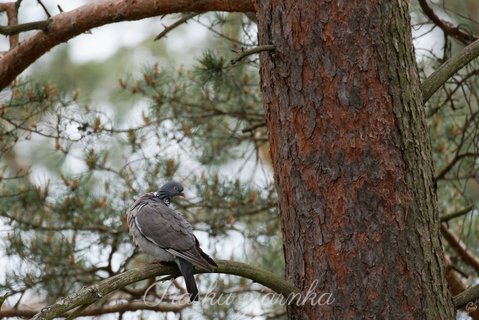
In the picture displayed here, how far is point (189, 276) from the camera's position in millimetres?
3145

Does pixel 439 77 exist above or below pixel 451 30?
below

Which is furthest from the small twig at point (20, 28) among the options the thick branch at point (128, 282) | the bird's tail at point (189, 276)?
the thick branch at point (128, 282)

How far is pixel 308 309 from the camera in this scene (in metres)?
2.70

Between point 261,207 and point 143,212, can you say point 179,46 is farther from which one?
point 143,212

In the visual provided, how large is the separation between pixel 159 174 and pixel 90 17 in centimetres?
142

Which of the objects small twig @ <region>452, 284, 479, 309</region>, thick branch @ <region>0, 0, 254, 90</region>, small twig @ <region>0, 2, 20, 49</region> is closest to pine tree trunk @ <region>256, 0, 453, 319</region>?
small twig @ <region>452, 284, 479, 309</region>

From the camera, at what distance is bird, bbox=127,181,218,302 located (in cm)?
313

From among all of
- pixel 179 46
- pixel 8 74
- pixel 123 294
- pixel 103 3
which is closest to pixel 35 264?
pixel 123 294

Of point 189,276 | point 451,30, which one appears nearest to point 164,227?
point 189,276

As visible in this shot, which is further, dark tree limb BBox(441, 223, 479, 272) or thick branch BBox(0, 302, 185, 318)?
dark tree limb BBox(441, 223, 479, 272)

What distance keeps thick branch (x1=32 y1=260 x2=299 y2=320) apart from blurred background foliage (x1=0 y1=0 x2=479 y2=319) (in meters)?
2.01

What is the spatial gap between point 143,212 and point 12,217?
1454 millimetres

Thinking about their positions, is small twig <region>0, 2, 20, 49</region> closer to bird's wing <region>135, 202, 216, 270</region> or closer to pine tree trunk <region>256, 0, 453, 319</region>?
bird's wing <region>135, 202, 216, 270</region>

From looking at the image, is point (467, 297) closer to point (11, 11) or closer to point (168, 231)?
point (168, 231)
